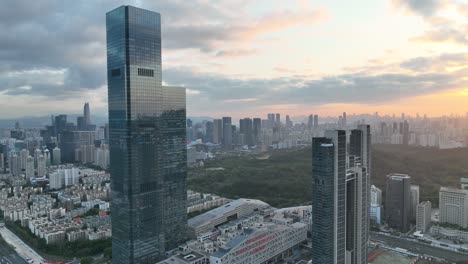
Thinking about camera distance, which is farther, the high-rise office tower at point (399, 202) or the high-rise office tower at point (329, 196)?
the high-rise office tower at point (399, 202)

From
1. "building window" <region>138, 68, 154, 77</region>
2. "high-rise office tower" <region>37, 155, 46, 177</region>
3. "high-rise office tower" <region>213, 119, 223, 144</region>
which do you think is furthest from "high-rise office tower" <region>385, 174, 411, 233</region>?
"high-rise office tower" <region>213, 119, 223, 144</region>

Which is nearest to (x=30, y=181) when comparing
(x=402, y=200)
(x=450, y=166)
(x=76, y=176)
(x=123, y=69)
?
(x=76, y=176)

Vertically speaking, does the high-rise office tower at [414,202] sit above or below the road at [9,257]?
above

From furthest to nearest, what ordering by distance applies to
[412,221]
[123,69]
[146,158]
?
[412,221] → [146,158] → [123,69]

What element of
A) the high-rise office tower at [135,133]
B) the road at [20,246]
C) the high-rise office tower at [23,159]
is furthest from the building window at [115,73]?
the high-rise office tower at [23,159]

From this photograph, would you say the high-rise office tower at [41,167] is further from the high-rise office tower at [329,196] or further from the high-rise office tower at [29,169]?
the high-rise office tower at [329,196]

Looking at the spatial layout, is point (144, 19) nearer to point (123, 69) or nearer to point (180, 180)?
point (123, 69)

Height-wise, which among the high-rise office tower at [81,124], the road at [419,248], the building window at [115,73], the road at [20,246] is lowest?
the road at [20,246]

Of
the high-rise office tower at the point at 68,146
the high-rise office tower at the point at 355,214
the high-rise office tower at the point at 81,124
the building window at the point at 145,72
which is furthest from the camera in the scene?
the high-rise office tower at the point at 81,124
